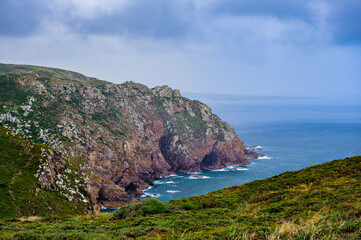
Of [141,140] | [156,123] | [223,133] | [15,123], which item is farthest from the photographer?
[223,133]

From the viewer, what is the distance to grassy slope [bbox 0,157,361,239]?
11.8 m

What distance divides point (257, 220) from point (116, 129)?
11751 centimetres

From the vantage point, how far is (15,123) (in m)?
92.3

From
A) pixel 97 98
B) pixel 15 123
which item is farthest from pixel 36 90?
pixel 97 98

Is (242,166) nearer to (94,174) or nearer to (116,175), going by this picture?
(116,175)

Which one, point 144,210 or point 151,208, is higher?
point 151,208

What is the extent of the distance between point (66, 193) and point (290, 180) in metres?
50.2

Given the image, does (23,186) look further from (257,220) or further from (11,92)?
(11,92)

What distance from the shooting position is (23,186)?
50250 millimetres

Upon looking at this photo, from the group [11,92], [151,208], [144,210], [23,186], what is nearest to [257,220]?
[151,208]

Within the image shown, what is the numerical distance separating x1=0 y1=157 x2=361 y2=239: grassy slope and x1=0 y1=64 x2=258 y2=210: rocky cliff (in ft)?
192

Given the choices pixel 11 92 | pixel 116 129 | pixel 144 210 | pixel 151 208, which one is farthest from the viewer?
pixel 116 129

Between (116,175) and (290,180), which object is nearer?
(290,180)

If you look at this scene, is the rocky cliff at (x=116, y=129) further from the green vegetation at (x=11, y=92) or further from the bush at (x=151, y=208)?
the bush at (x=151, y=208)
